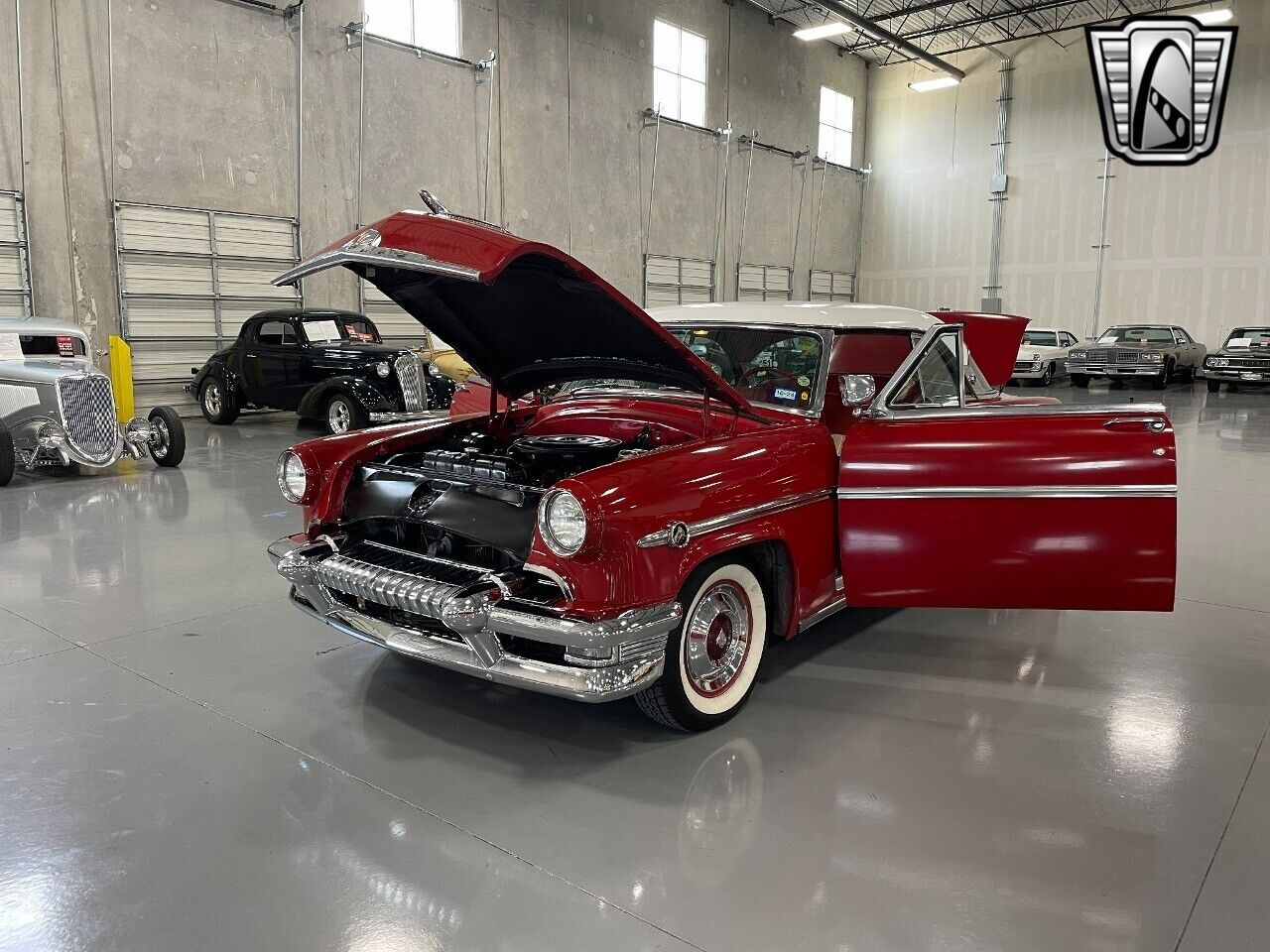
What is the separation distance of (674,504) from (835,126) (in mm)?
23840

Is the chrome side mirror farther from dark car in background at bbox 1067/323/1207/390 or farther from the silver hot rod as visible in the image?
dark car in background at bbox 1067/323/1207/390

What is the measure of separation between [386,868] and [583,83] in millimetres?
17148

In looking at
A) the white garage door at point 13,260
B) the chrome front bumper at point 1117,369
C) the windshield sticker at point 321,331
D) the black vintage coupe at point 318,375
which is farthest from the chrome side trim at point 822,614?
the chrome front bumper at point 1117,369

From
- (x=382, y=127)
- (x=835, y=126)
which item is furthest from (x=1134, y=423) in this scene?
(x=835, y=126)

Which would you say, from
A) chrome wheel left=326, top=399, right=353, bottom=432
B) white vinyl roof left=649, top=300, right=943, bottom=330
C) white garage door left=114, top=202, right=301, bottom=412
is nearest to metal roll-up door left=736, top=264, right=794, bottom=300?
white garage door left=114, top=202, right=301, bottom=412

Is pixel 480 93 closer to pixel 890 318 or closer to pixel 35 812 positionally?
pixel 890 318

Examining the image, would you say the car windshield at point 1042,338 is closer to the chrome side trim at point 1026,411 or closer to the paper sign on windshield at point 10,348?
the chrome side trim at point 1026,411

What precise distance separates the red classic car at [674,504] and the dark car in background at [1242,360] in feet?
56.4

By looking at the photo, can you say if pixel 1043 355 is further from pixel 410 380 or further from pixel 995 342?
pixel 995 342

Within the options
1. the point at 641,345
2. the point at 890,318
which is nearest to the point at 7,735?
the point at 641,345

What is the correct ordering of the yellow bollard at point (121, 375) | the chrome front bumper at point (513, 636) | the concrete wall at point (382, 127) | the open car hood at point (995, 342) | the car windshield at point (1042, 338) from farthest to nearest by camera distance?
→ 1. the car windshield at point (1042, 338)
2. the concrete wall at point (382, 127)
3. the yellow bollard at point (121, 375)
4. the open car hood at point (995, 342)
5. the chrome front bumper at point (513, 636)

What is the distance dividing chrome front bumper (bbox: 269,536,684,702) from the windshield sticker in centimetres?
876

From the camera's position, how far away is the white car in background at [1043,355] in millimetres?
19172

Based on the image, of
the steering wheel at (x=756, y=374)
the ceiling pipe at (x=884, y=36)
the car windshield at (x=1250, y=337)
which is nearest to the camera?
the steering wheel at (x=756, y=374)
